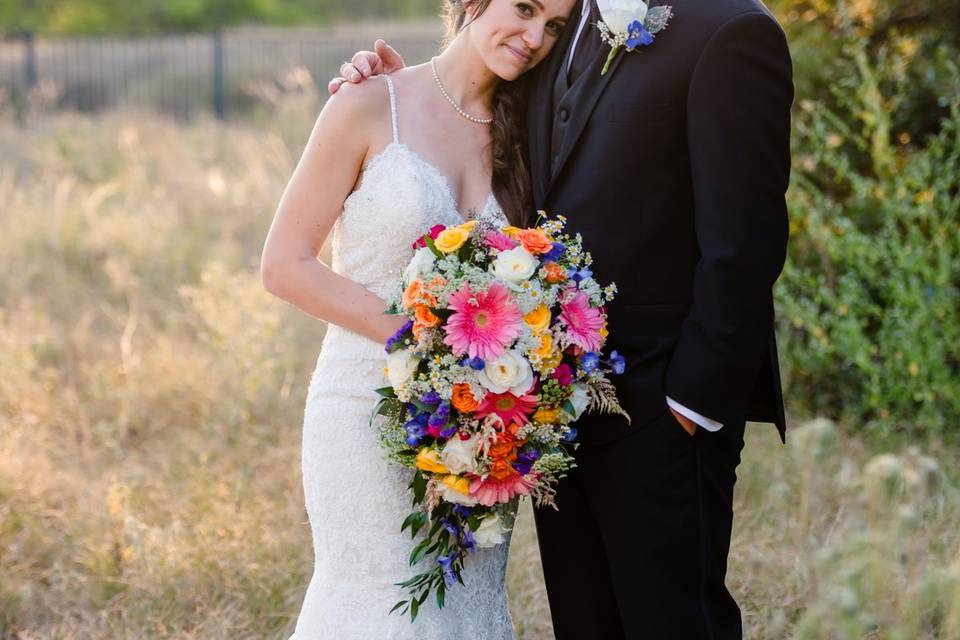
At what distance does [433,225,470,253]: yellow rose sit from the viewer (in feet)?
8.01

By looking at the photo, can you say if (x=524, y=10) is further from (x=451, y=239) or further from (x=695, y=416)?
(x=695, y=416)

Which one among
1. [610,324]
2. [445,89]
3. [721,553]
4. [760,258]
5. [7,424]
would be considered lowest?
[7,424]

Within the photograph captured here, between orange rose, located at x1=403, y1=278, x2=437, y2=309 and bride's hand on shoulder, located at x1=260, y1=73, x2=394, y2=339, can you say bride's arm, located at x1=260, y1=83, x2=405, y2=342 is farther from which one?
orange rose, located at x1=403, y1=278, x2=437, y2=309

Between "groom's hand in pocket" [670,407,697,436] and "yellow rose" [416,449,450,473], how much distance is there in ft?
1.86

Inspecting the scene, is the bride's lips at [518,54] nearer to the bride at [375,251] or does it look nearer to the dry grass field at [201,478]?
the bride at [375,251]

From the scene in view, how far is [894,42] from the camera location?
5465 millimetres

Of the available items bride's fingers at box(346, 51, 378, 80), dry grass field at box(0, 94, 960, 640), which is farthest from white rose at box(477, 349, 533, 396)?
bride's fingers at box(346, 51, 378, 80)

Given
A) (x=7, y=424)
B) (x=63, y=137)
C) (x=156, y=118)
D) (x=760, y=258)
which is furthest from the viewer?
(x=156, y=118)

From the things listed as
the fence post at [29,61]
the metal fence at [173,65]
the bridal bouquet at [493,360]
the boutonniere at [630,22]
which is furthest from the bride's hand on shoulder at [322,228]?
the fence post at [29,61]

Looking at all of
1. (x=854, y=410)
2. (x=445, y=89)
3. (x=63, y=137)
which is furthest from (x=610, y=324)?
(x=63, y=137)

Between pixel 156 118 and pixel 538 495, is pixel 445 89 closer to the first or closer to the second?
pixel 538 495

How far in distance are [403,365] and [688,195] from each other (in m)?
0.80

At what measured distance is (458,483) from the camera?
2.46m

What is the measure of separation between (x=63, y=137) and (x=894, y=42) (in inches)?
361
